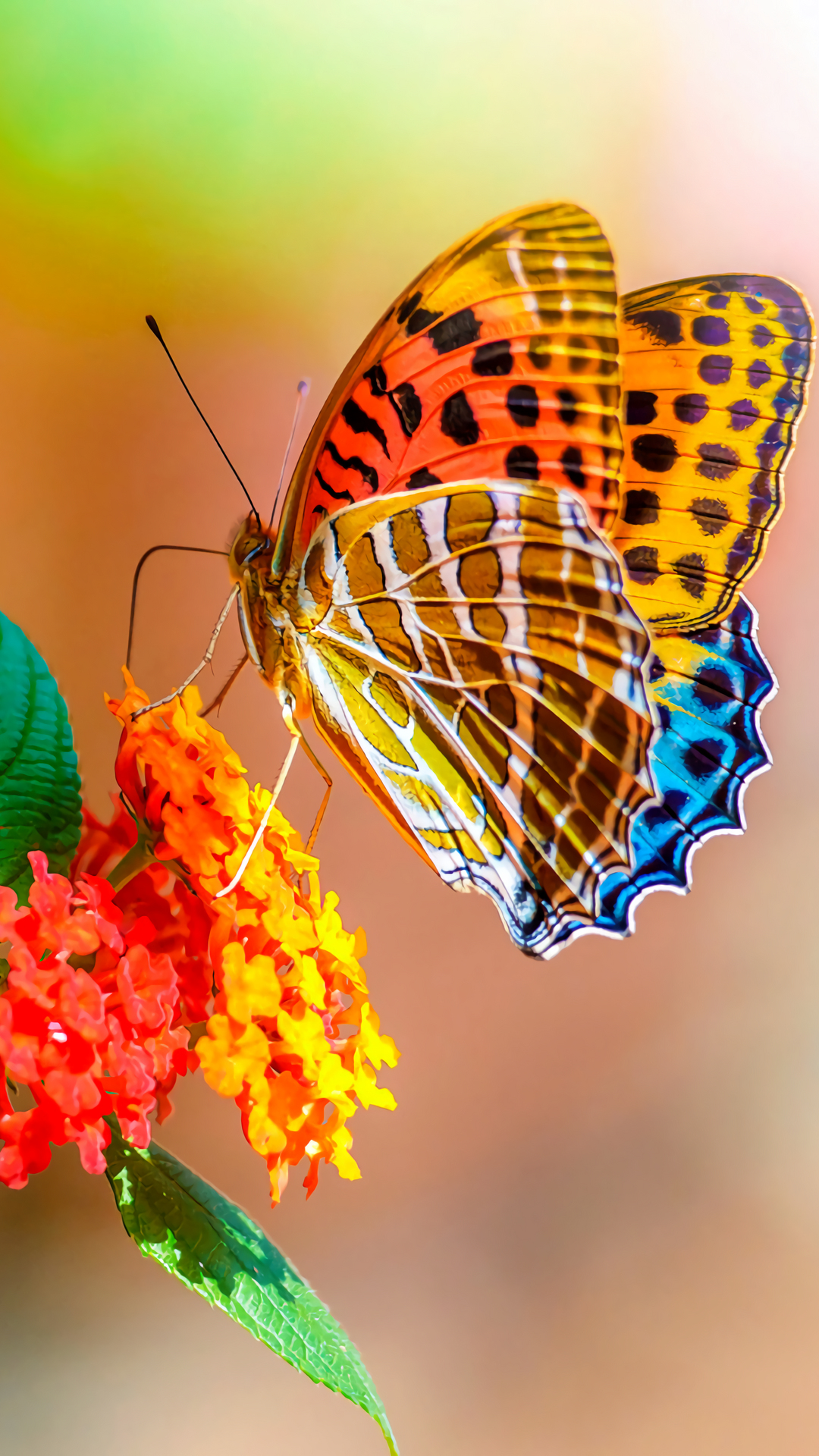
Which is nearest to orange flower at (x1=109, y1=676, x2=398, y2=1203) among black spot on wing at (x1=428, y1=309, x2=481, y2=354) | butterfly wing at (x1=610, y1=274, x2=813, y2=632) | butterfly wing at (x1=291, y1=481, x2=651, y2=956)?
butterfly wing at (x1=291, y1=481, x2=651, y2=956)

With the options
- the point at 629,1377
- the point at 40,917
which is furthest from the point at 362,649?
the point at 629,1377

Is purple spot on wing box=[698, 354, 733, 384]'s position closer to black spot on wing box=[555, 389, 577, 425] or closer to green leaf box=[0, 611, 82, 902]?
black spot on wing box=[555, 389, 577, 425]

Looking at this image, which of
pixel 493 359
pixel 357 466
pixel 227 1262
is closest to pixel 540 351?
pixel 493 359

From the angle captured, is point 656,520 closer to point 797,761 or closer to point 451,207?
point 451,207

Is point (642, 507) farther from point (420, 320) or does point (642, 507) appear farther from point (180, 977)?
point (180, 977)

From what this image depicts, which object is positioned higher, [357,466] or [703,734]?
[357,466]

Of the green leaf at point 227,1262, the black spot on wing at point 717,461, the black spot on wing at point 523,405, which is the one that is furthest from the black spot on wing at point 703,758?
the green leaf at point 227,1262

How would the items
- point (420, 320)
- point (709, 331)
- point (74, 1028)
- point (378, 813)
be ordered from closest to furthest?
1. point (74, 1028)
2. point (420, 320)
3. point (709, 331)
4. point (378, 813)
